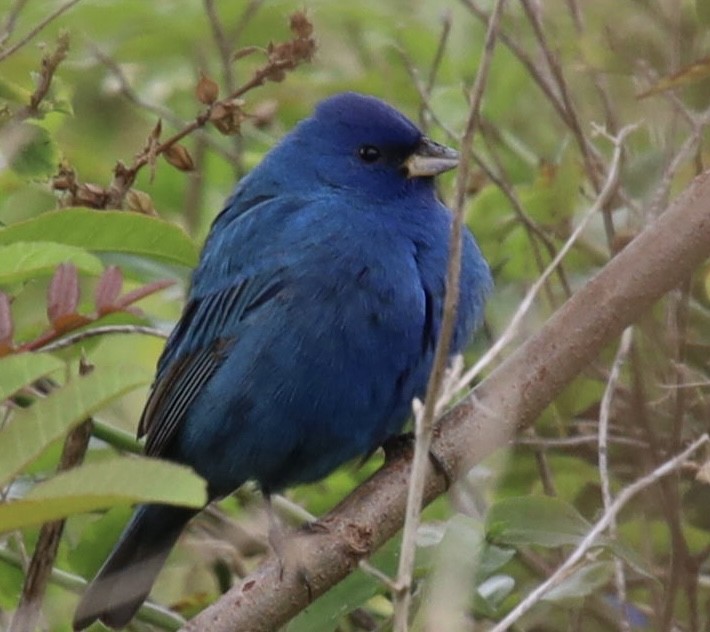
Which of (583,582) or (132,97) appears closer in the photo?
(583,582)

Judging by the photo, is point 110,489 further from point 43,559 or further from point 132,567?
point 132,567

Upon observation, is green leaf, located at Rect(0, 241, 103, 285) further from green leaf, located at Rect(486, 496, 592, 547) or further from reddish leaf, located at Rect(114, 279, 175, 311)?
green leaf, located at Rect(486, 496, 592, 547)

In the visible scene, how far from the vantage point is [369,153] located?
428cm

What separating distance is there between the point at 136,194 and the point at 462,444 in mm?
974

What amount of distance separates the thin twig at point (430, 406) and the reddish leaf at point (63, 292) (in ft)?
2.44

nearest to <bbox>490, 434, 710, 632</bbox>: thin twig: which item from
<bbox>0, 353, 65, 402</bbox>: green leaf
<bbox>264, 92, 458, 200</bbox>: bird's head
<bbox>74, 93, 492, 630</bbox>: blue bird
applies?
<bbox>0, 353, 65, 402</bbox>: green leaf

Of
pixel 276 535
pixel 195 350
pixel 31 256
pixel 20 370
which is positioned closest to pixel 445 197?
pixel 195 350

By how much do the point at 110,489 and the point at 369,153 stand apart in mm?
2553

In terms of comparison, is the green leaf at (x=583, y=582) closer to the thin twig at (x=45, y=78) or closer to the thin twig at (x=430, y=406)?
the thin twig at (x=430, y=406)

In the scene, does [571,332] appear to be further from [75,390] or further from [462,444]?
[75,390]


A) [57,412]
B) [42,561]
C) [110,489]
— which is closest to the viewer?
[110,489]

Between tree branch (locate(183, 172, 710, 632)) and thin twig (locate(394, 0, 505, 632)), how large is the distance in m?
0.68

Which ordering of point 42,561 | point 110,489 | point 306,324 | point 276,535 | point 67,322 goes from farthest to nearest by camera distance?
point 306,324 → point 276,535 → point 42,561 → point 67,322 → point 110,489

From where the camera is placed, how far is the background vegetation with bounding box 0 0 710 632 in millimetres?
2818
